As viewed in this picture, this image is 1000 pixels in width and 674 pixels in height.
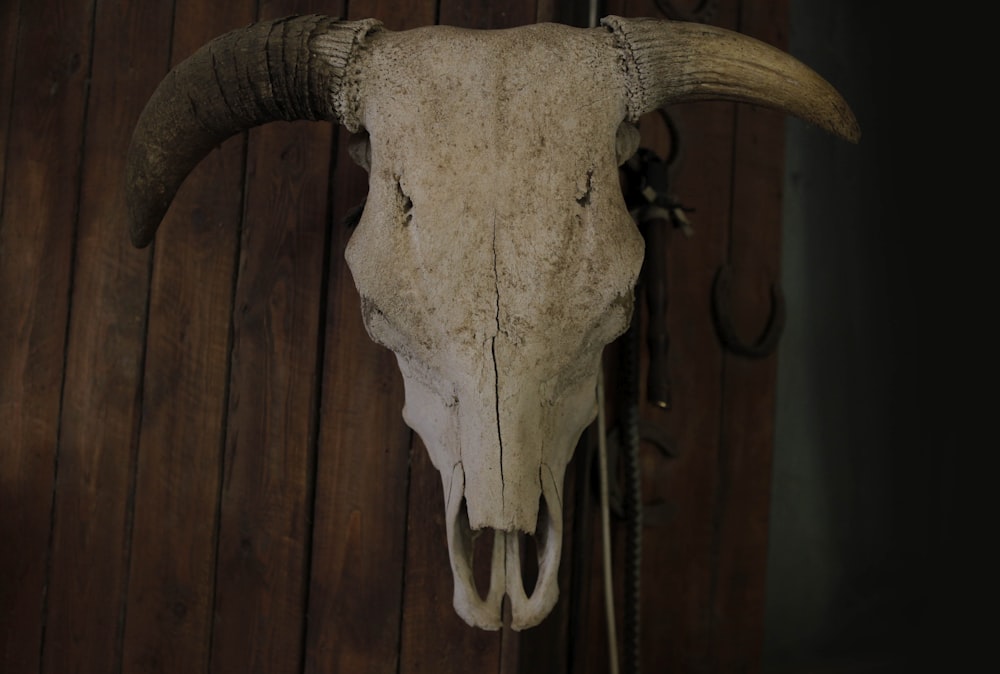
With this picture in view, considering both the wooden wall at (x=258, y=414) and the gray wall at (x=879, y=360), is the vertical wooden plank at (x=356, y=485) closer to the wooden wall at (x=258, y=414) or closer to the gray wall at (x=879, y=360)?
the wooden wall at (x=258, y=414)

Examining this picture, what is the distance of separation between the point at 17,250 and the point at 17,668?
96cm

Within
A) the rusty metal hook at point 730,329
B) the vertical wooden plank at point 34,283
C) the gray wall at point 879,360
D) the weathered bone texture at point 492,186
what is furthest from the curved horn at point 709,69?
the vertical wooden plank at point 34,283

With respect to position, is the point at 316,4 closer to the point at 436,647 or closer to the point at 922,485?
the point at 436,647

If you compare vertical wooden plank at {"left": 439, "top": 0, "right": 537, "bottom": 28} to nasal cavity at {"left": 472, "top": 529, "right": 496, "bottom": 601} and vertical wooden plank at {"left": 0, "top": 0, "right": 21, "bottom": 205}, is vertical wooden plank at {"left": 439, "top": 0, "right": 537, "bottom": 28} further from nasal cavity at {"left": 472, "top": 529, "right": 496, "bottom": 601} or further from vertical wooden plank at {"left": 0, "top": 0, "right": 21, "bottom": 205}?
vertical wooden plank at {"left": 0, "top": 0, "right": 21, "bottom": 205}

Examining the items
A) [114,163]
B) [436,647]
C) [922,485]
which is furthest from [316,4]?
[922,485]

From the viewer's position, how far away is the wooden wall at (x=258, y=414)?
5.12 feet

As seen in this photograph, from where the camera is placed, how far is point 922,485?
2.34m

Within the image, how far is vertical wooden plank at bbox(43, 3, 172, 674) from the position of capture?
1691mm

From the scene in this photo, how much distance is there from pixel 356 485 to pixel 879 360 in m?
1.68

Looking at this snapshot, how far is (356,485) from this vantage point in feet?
5.13

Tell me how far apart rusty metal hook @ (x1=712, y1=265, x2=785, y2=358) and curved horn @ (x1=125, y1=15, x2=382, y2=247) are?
1.01 m

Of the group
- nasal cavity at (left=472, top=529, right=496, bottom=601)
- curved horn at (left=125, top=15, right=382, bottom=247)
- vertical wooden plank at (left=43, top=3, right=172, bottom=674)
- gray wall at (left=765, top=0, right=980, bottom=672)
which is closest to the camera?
curved horn at (left=125, top=15, right=382, bottom=247)

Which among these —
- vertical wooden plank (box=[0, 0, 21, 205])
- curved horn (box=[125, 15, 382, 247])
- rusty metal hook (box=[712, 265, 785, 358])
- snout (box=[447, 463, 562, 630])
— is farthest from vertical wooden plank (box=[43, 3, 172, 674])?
rusty metal hook (box=[712, 265, 785, 358])

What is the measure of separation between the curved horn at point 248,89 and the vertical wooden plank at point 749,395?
1095 millimetres
